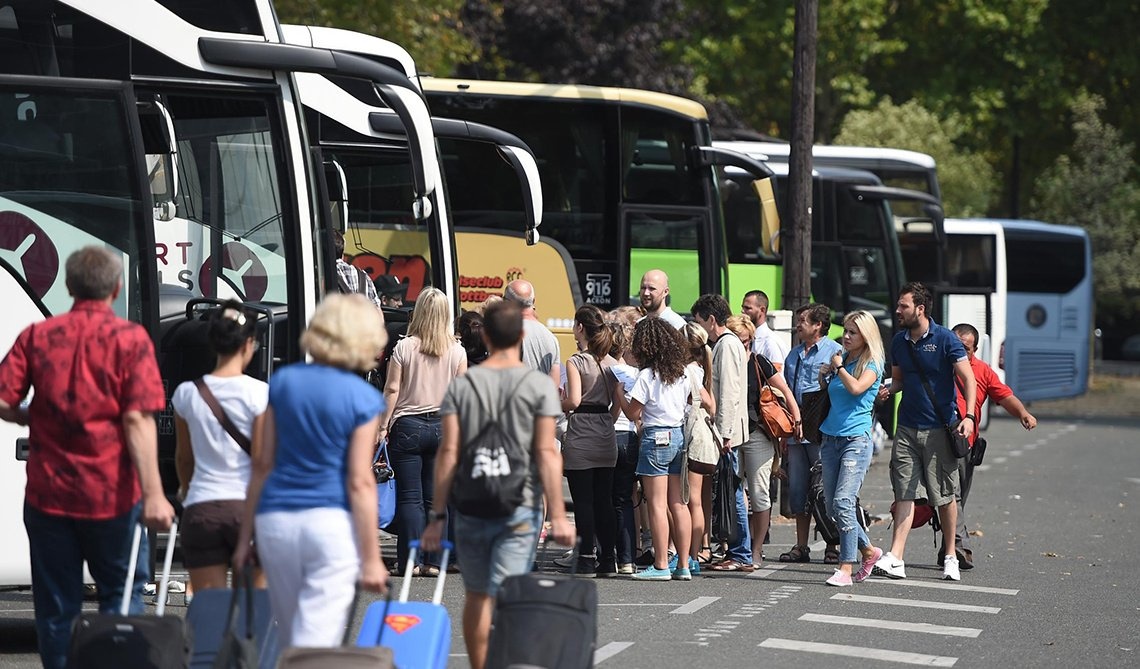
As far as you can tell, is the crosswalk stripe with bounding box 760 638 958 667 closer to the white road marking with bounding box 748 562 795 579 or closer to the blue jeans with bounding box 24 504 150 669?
the white road marking with bounding box 748 562 795 579

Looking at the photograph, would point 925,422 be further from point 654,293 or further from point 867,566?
point 654,293

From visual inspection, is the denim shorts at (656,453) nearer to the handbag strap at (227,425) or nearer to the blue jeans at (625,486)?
the blue jeans at (625,486)

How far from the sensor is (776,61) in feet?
145

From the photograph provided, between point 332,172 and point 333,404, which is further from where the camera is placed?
point 332,172

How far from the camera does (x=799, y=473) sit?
12.4m

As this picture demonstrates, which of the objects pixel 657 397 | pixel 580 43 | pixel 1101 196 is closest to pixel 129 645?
pixel 657 397

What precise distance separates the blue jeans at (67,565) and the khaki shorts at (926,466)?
6.10 m

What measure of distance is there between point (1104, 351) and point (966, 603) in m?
52.0

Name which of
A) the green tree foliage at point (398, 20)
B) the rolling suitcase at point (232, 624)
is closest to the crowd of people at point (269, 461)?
the rolling suitcase at point (232, 624)

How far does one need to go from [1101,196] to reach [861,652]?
4129 cm

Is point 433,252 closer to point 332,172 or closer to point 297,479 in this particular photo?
point 332,172

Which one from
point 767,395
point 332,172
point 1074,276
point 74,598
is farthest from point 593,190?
point 1074,276

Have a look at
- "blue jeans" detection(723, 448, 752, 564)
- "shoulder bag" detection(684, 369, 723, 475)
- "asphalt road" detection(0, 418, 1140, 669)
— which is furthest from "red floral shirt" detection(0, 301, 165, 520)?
"blue jeans" detection(723, 448, 752, 564)

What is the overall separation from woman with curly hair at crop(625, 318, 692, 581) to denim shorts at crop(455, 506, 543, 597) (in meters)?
4.12
